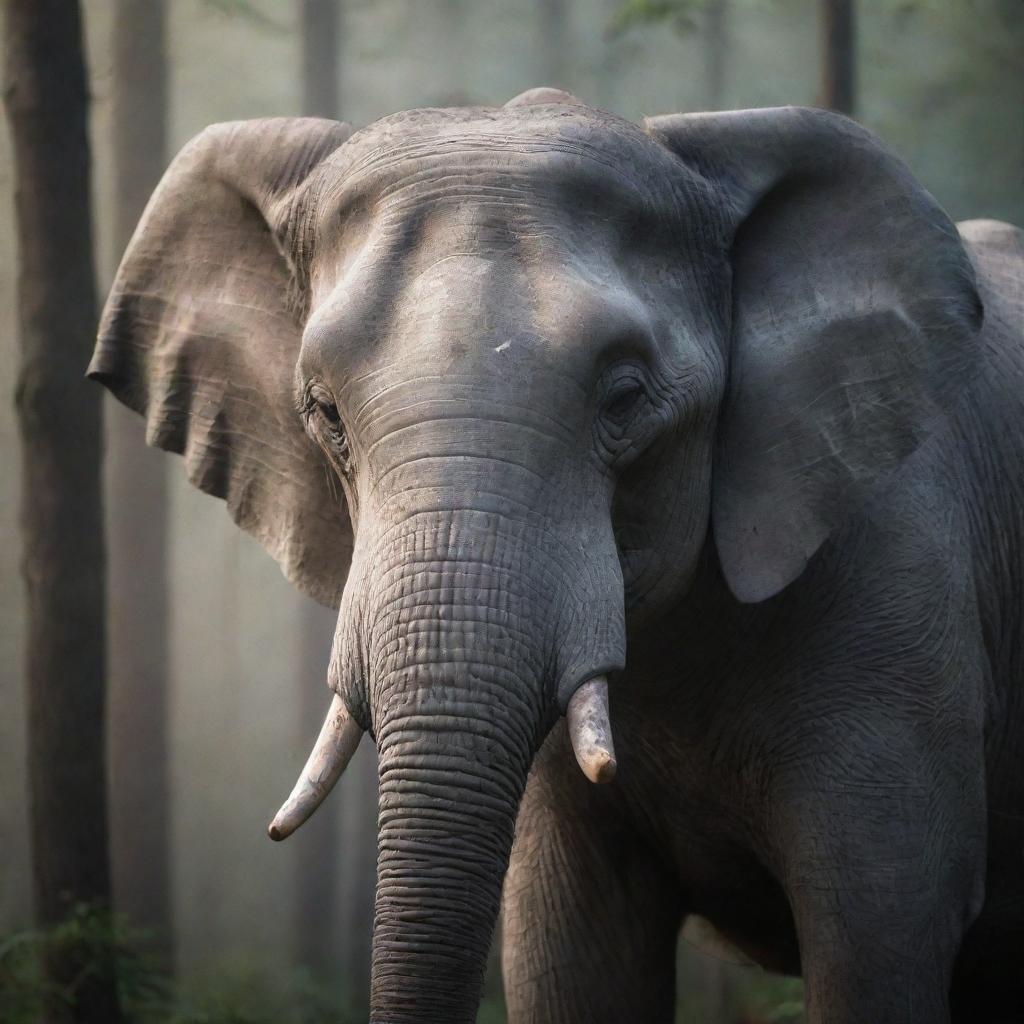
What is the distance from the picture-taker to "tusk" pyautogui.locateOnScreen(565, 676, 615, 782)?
3059mm

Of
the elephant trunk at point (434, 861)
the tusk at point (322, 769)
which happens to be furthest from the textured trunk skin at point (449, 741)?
the tusk at point (322, 769)

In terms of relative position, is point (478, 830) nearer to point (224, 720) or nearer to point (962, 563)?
point (962, 563)

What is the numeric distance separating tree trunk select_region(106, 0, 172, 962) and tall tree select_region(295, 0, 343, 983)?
2106mm

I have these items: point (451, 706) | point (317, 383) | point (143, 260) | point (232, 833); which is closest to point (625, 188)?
point (317, 383)

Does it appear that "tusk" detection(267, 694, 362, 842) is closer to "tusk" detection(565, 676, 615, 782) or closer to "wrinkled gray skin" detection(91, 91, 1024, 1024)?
"wrinkled gray skin" detection(91, 91, 1024, 1024)

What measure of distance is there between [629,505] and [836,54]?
6872 mm

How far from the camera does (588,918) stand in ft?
16.1

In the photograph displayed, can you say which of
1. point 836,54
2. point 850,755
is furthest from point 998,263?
point 836,54

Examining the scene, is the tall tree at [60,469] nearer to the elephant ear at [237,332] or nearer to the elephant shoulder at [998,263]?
the elephant ear at [237,332]

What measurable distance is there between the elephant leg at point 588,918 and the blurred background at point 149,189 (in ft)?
3.97

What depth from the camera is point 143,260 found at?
469 centimetres

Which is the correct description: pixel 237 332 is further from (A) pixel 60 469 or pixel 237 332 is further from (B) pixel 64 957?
(B) pixel 64 957

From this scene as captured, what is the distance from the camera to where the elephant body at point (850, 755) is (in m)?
4.10

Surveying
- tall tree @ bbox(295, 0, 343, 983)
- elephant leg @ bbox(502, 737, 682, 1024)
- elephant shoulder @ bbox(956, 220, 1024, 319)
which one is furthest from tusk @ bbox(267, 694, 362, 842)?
tall tree @ bbox(295, 0, 343, 983)
